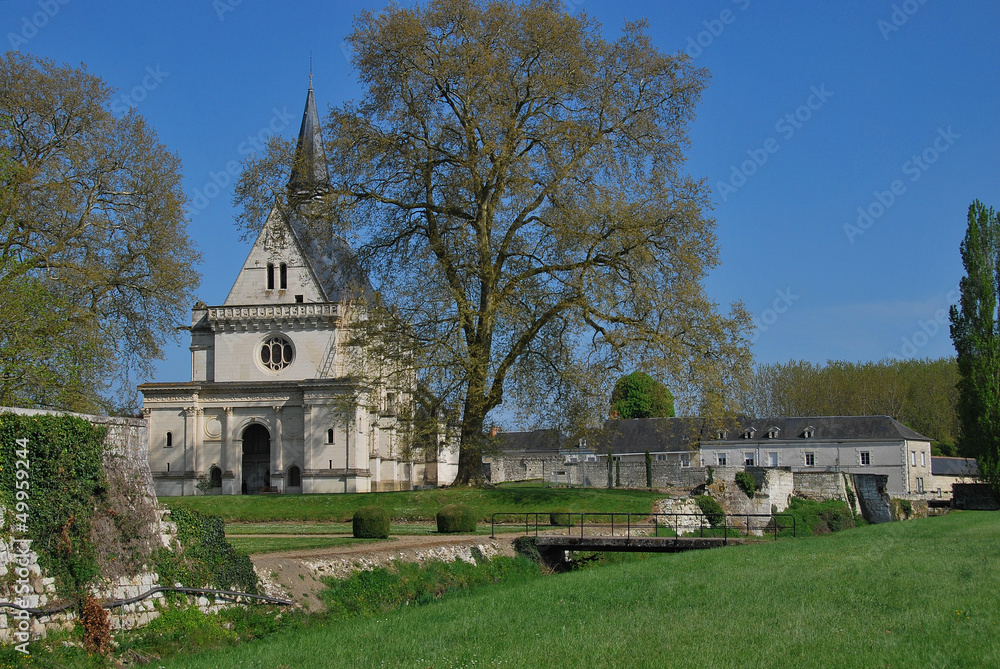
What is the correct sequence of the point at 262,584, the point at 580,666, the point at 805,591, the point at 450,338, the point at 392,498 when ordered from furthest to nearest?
the point at 392,498
the point at 450,338
the point at 262,584
the point at 805,591
the point at 580,666

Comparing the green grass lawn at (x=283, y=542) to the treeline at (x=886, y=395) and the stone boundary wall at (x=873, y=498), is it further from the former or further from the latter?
the treeline at (x=886, y=395)

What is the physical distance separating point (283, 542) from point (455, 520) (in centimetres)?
514

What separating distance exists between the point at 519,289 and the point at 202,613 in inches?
748

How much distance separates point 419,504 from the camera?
3078 cm

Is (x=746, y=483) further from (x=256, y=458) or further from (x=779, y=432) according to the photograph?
(x=779, y=432)

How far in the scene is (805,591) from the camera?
45.3 feet

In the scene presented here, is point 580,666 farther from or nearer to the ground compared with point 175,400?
nearer to the ground

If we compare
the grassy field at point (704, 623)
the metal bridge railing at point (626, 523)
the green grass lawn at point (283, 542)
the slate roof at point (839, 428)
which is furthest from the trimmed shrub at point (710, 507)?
the slate roof at point (839, 428)

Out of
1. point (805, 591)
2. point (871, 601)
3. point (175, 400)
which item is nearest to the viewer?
point (871, 601)

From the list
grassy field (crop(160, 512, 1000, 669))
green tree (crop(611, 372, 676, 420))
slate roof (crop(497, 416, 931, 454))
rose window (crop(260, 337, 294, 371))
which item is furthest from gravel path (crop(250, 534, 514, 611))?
green tree (crop(611, 372, 676, 420))

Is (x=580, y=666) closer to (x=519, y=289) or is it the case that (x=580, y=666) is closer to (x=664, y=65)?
(x=519, y=289)

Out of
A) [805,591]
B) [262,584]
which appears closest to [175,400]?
[262,584]

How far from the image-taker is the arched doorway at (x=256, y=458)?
5134cm

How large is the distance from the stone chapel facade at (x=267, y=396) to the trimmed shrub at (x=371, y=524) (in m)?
25.5
